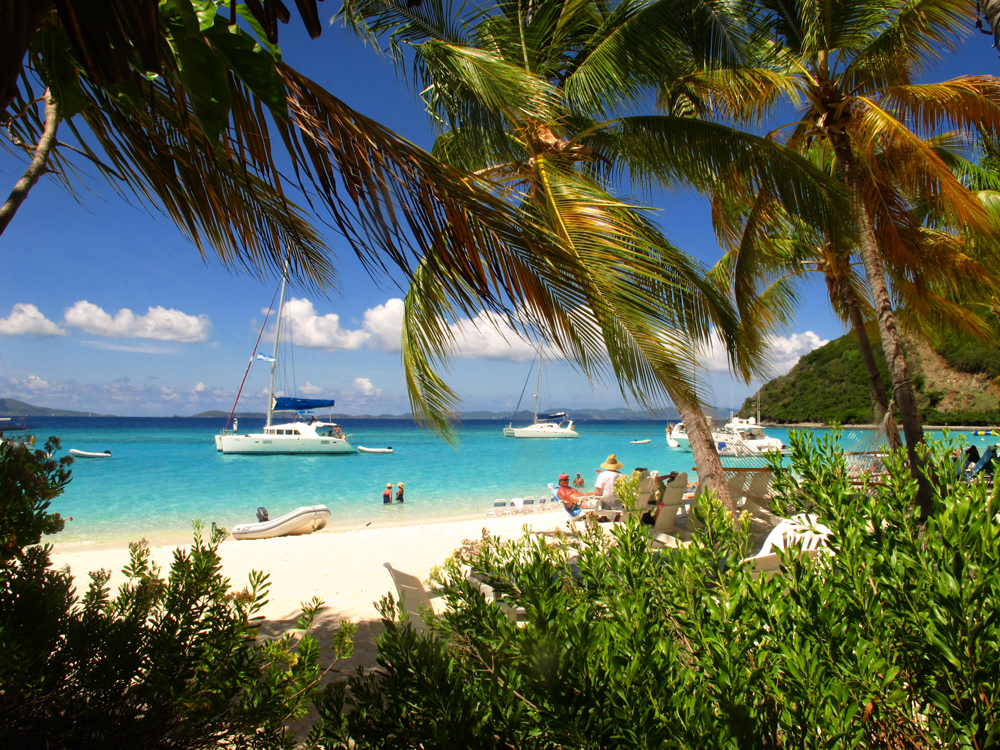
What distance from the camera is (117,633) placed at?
1.91m

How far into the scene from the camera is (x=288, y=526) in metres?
10.3

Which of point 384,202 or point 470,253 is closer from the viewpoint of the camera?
point 384,202

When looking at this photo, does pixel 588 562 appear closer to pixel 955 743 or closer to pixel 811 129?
pixel 955 743

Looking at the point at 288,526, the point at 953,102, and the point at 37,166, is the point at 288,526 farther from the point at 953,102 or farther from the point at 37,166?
the point at 953,102

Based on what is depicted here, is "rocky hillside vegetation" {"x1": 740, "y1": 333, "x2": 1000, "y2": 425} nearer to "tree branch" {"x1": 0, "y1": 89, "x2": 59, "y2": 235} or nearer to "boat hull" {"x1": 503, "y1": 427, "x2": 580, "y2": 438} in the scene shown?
"boat hull" {"x1": 503, "y1": 427, "x2": 580, "y2": 438}

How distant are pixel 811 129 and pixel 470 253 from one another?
A: 6490 millimetres

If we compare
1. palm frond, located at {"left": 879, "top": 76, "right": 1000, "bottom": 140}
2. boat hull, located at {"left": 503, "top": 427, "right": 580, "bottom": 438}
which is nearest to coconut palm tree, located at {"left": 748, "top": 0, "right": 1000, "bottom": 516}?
palm frond, located at {"left": 879, "top": 76, "right": 1000, "bottom": 140}

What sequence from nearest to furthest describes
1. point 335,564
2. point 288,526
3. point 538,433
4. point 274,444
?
point 335,564 < point 288,526 < point 274,444 < point 538,433

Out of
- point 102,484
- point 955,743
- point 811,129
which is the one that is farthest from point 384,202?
point 102,484

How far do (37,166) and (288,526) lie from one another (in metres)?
9.71

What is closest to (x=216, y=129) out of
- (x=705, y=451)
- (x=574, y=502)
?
(x=705, y=451)

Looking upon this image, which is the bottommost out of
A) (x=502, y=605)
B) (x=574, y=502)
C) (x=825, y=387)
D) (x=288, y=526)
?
(x=288, y=526)

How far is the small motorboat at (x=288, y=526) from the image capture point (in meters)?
10.1

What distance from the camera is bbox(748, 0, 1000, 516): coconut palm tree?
198 inches
